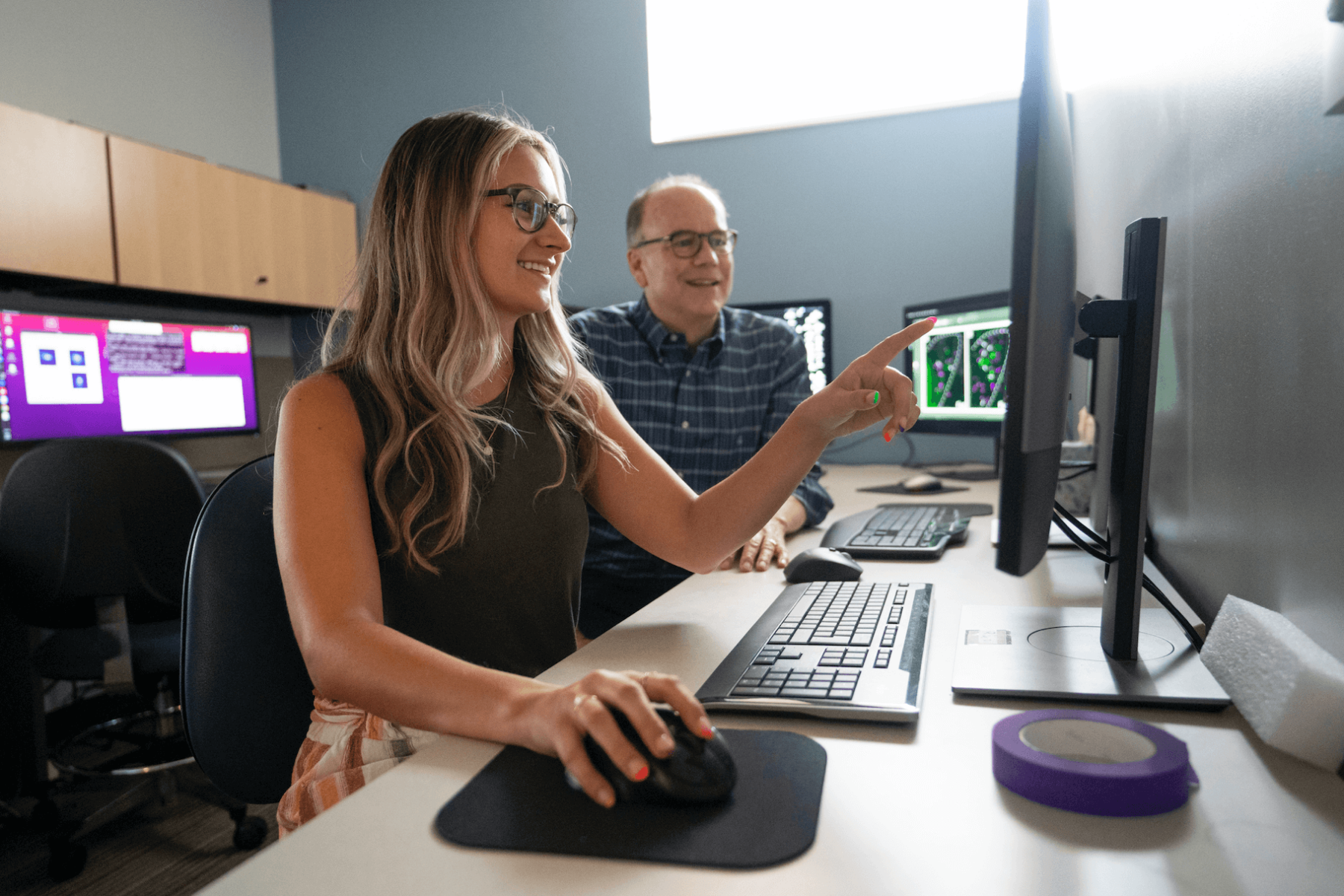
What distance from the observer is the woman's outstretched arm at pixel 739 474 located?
2.80 ft

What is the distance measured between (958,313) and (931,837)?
1.72 m

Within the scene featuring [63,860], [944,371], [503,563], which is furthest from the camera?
[944,371]

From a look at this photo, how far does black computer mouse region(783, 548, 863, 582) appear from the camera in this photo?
1029 millimetres

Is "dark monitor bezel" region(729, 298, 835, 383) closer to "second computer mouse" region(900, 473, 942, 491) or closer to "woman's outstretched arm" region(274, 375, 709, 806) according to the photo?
"second computer mouse" region(900, 473, 942, 491)

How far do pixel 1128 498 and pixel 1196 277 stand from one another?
1.13ft

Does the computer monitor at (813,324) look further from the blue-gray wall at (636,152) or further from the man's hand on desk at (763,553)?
the man's hand on desk at (763,553)

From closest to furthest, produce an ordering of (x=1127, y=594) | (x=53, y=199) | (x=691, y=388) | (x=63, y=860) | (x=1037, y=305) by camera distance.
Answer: (x=1037, y=305) < (x=1127, y=594) < (x=63, y=860) < (x=691, y=388) < (x=53, y=199)

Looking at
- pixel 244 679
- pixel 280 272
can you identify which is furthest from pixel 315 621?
pixel 280 272

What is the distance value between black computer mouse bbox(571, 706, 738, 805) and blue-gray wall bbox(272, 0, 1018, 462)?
2308mm

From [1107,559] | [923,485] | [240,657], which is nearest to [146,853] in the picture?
[240,657]

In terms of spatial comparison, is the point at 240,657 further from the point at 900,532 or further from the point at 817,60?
the point at 817,60

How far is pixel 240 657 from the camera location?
869mm

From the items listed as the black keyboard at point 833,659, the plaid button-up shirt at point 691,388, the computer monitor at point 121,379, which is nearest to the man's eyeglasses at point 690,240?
the plaid button-up shirt at point 691,388

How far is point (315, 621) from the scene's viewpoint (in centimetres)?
73
